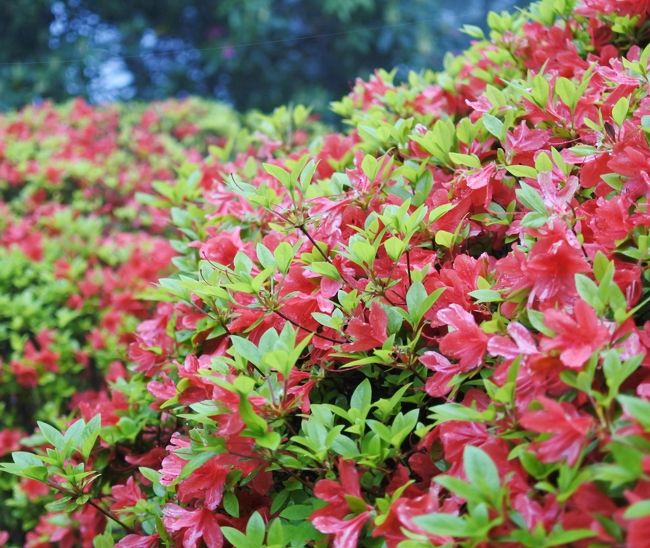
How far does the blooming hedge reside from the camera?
30.4 inches

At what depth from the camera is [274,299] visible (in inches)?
42.6

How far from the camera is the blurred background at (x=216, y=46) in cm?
825

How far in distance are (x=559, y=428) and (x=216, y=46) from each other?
8.87m

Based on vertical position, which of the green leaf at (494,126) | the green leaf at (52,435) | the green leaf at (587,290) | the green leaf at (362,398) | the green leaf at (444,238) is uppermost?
the green leaf at (494,126)

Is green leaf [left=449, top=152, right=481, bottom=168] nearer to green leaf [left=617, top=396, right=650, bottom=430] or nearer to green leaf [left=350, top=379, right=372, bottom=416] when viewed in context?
green leaf [left=350, top=379, right=372, bottom=416]

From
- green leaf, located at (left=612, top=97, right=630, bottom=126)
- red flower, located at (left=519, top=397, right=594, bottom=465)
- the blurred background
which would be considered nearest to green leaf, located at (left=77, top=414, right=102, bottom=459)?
red flower, located at (left=519, top=397, right=594, bottom=465)

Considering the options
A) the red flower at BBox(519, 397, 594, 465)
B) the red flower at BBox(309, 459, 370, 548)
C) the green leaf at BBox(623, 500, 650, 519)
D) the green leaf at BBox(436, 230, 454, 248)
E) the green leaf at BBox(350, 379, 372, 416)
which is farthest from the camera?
the green leaf at BBox(436, 230, 454, 248)

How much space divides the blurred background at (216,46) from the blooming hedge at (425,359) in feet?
23.9

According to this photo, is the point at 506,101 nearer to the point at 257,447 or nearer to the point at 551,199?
the point at 551,199

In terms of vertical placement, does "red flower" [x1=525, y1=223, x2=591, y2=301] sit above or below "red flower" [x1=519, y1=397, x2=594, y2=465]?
above

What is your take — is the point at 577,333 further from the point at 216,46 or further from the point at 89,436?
the point at 216,46

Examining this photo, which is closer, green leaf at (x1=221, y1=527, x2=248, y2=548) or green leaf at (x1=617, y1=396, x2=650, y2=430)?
green leaf at (x1=617, y1=396, x2=650, y2=430)

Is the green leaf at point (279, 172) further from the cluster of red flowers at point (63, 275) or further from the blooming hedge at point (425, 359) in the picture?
the cluster of red flowers at point (63, 275)

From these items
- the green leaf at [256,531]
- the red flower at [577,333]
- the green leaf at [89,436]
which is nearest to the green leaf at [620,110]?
the red flower at [577,333]
